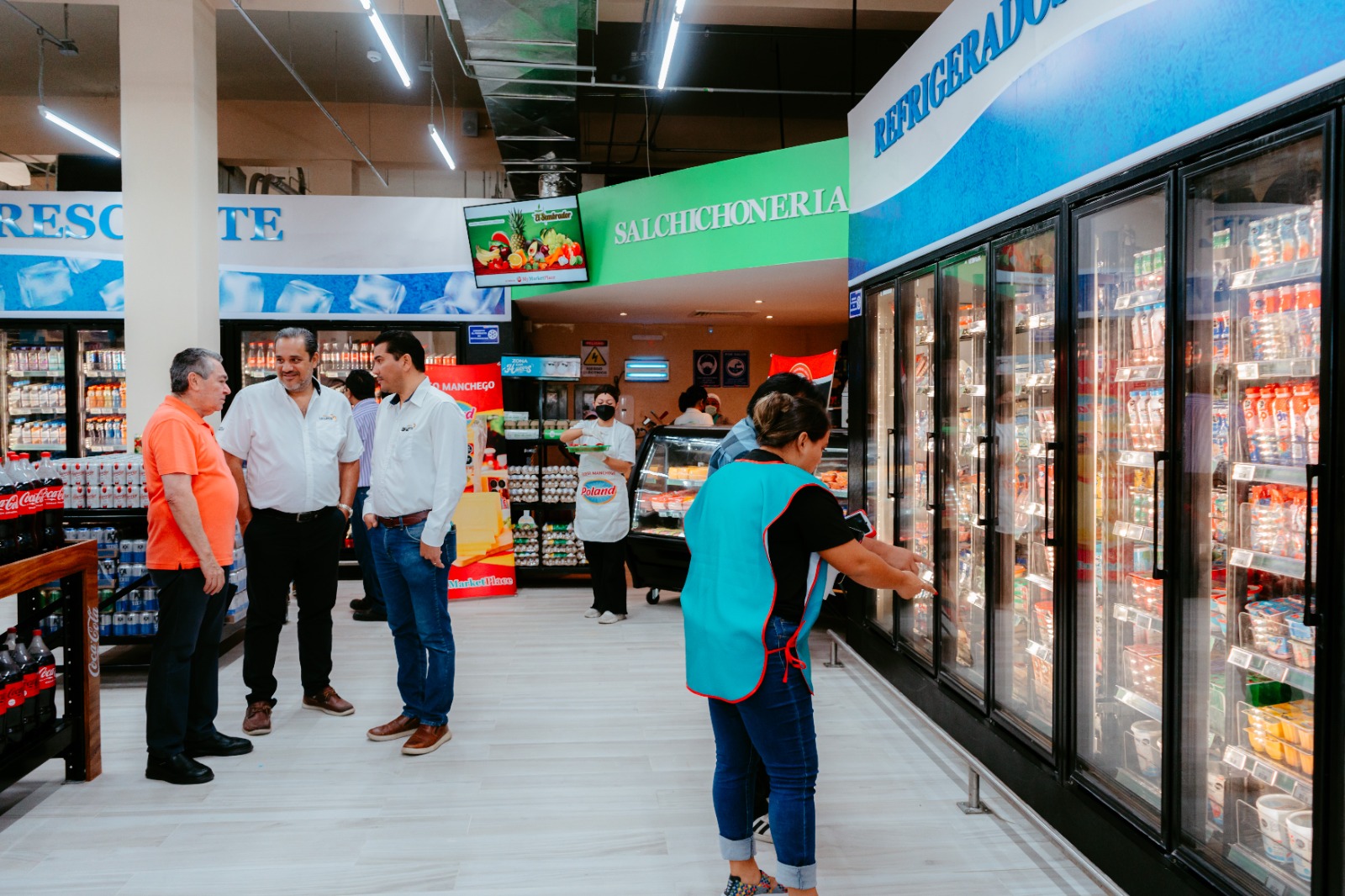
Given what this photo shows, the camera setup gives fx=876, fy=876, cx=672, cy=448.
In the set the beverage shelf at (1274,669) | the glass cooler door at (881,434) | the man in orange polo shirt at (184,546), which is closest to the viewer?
the beverage shelf at (1274,669)

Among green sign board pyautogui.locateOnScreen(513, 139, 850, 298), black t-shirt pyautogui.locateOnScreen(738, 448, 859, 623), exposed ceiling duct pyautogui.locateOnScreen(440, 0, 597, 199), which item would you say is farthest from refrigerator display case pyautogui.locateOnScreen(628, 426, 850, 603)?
black t-shirt pyautogui.locateOnScreen(738, 448, 859, 623)

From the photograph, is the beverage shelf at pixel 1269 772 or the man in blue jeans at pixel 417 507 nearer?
the beverage shelf at pixel 1269 772

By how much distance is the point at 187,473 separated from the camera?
11.0 feet

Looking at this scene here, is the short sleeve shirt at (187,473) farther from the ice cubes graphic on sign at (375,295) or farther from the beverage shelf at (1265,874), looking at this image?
the ice cubes graphic on sign at (375,295)

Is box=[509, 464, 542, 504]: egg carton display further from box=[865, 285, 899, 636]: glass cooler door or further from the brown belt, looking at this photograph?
the brown belt

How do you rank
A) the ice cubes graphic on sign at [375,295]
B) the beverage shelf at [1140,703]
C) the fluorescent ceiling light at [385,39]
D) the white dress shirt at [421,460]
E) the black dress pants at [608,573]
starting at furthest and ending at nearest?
the ice cubes graphic on sign at [375,295] < the black dress pants at [608,573] < the fluorescent ceiling light at [385,39] < the white dress shirt at [421,460] < the beverage shelf at [1140,703]

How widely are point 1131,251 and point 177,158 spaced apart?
7.00 metres

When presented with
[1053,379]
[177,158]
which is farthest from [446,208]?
[1053,379]

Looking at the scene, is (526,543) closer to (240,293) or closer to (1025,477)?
(240,293)

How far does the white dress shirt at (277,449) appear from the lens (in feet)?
12.9

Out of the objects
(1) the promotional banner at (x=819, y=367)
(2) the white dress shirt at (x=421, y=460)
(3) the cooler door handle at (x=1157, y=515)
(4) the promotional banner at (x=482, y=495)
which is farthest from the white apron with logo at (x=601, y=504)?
(3) the cooler door handle at (x=1157, y=515)

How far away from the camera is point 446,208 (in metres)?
8.50

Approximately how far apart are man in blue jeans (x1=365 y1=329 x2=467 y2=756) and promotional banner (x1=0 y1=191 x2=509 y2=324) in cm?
490

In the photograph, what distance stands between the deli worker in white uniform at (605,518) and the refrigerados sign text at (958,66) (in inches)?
109
